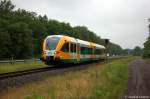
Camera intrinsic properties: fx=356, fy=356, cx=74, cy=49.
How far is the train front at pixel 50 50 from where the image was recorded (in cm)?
3219

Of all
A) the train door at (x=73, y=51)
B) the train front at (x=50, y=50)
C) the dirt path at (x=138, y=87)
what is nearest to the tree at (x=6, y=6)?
the train door at (x=73, y=51)

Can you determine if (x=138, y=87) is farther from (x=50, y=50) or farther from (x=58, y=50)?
(x=50, y=50)

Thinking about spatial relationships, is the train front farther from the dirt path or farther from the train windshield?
the dirt path

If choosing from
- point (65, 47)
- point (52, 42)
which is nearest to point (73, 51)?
point (65, 47)

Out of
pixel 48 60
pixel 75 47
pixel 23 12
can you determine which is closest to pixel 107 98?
pixel 48 60

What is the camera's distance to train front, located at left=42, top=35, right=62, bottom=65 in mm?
32188

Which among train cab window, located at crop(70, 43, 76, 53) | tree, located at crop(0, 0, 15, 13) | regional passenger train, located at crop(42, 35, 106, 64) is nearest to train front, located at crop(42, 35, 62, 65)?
regional passenger train, located at crop(42, 35, 106, 64)

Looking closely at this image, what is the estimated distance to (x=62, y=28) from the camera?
12700cm

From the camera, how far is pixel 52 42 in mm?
33125

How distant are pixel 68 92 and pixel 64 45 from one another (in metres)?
19.3

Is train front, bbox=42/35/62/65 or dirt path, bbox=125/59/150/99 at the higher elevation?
train front, bbox=42/35/62/65

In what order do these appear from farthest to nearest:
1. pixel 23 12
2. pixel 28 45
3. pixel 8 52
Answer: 1. pixel 23 12
2. pixel 28 45
3. pixel 8 52

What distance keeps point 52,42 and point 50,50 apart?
2.98ft

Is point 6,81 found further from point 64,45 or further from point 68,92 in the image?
point 64,45
